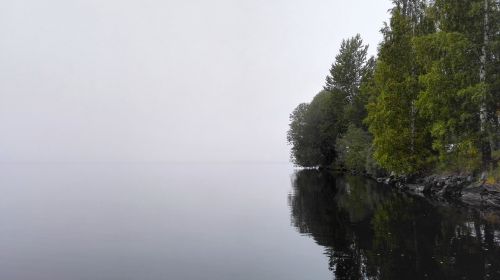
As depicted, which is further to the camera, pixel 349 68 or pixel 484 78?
pixel 349 68

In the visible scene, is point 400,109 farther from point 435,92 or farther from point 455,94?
point 455,94

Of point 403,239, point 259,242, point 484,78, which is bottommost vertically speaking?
point 259,242

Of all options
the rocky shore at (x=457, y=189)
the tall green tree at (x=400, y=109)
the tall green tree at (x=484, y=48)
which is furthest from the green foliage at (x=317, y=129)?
the tall green tree at (x=484, y=48)

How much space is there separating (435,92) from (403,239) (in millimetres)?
18457

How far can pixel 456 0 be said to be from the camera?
30.9 meters

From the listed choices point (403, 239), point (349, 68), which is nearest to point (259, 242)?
point (403, 239)

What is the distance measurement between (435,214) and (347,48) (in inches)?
2627

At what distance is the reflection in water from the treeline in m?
7.19

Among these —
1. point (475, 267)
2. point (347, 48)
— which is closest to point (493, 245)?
point (475, 267)

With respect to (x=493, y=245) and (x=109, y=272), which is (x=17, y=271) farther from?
(x=493, y=245)

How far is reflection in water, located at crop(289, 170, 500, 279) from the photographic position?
13.9 meters

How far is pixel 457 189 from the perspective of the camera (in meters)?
34.4

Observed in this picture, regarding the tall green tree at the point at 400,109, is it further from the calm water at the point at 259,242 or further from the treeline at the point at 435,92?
the calm water at the point at 259,242

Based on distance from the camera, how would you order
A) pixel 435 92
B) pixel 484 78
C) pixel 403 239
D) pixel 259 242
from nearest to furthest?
pixel 403 239 < pixel 259 242 < pixel 484 78 < pixel 435 92
